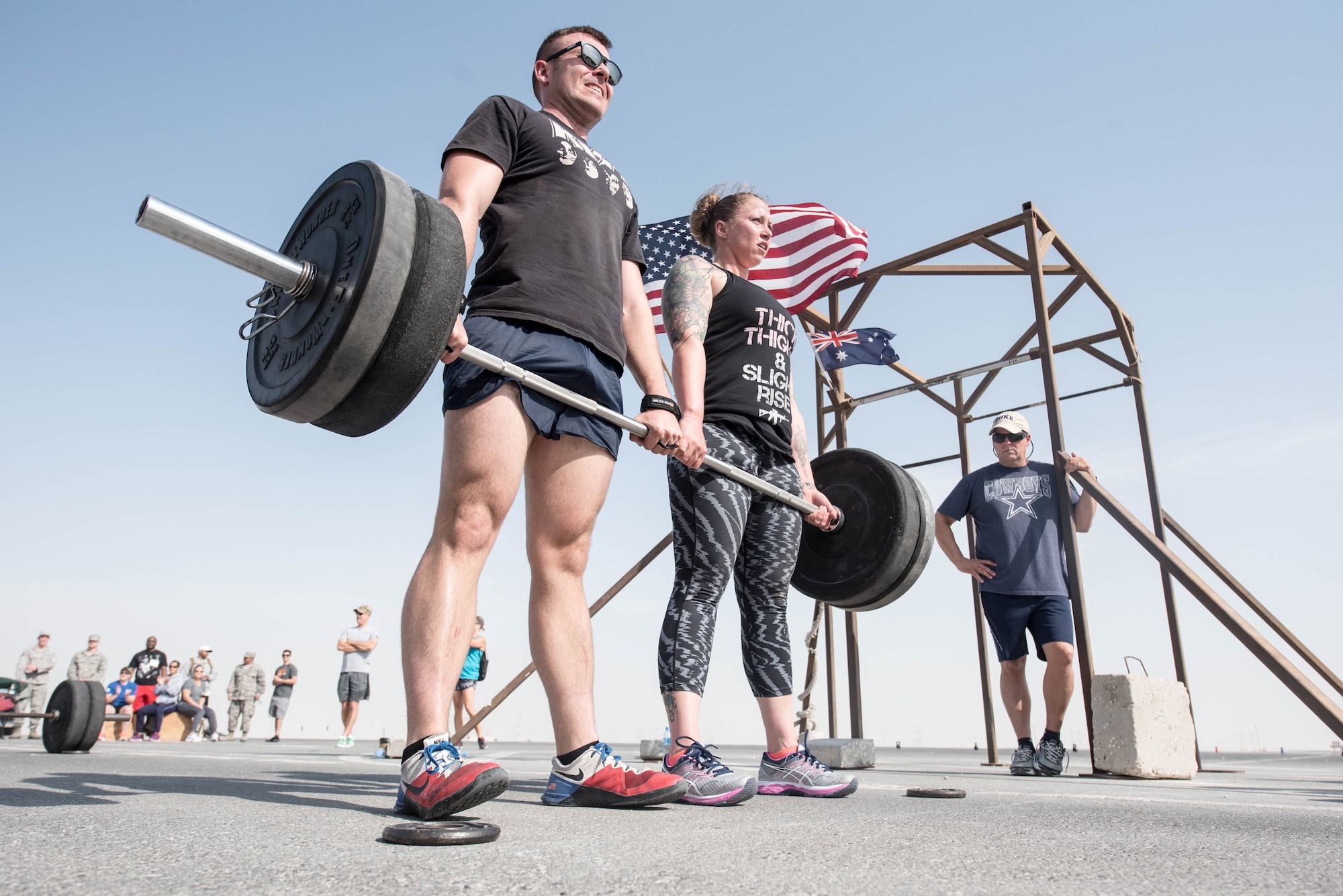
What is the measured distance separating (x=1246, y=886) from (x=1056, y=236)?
3876 mm

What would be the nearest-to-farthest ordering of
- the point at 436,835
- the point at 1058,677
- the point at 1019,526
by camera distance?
1. the point at 436,835
2. the point at 1058,677
3. the point at 1019,526

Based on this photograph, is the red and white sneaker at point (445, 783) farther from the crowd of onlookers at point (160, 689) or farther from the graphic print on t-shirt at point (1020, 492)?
the crowd of onlookers at point (160, 689)

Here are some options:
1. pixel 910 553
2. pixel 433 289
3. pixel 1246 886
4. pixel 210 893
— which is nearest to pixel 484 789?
pixel 210 893

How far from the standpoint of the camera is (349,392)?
138 centimetres

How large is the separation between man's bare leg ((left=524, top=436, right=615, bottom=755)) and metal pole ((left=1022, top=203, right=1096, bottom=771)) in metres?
2.30

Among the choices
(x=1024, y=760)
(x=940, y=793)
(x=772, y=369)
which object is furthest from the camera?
(x=1024, y=760)

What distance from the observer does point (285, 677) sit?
10.1 metres

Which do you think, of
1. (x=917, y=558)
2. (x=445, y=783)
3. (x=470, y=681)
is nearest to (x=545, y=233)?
(x=445, y=783)

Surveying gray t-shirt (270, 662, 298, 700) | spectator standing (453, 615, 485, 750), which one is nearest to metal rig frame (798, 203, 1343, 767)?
spectator standing (453, 615, 485, 750)

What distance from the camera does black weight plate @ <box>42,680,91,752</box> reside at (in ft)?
13.1

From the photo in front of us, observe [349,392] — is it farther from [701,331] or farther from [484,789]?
[701,331]

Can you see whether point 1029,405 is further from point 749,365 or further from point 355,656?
point 355,656

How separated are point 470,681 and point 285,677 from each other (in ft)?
14.1

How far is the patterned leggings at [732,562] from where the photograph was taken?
7.02 feet
